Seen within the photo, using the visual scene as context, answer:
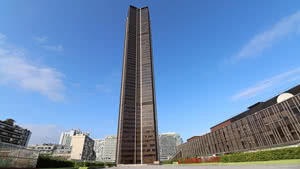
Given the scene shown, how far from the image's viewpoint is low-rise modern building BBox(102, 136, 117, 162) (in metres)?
174

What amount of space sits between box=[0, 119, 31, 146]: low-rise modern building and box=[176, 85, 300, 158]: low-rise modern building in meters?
125

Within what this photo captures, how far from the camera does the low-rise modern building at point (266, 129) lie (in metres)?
41.0

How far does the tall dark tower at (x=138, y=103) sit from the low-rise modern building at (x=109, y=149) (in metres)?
93.1

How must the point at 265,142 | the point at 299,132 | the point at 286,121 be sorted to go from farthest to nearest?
Answer: the point at 265,142 < the point at 286,121 < the point at 299,132

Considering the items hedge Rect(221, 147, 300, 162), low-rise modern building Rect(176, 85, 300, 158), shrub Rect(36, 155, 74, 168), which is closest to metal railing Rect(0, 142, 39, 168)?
shrub Rect(36, 155, 74, 168)

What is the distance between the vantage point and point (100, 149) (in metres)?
192

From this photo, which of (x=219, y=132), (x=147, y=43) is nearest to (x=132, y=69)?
(x=147, y=43)

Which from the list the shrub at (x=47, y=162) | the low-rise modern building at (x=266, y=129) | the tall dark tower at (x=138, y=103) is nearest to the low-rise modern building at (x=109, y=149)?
the tall dark tower at (x=138, y=103)

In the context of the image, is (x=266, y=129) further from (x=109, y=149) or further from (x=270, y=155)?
(x=109, y=149)

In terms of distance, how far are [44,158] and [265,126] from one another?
63.2 m

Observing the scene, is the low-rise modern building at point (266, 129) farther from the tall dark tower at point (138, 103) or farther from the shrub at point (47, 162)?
the shrub at point (47, 162)

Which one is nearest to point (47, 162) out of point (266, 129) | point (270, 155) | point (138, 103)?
point (270, 155)

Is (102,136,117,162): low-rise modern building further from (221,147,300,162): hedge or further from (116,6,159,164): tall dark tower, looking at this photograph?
(221,147,300,162): hedge

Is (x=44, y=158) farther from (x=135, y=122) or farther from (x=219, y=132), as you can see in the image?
(x=135, y=122)
